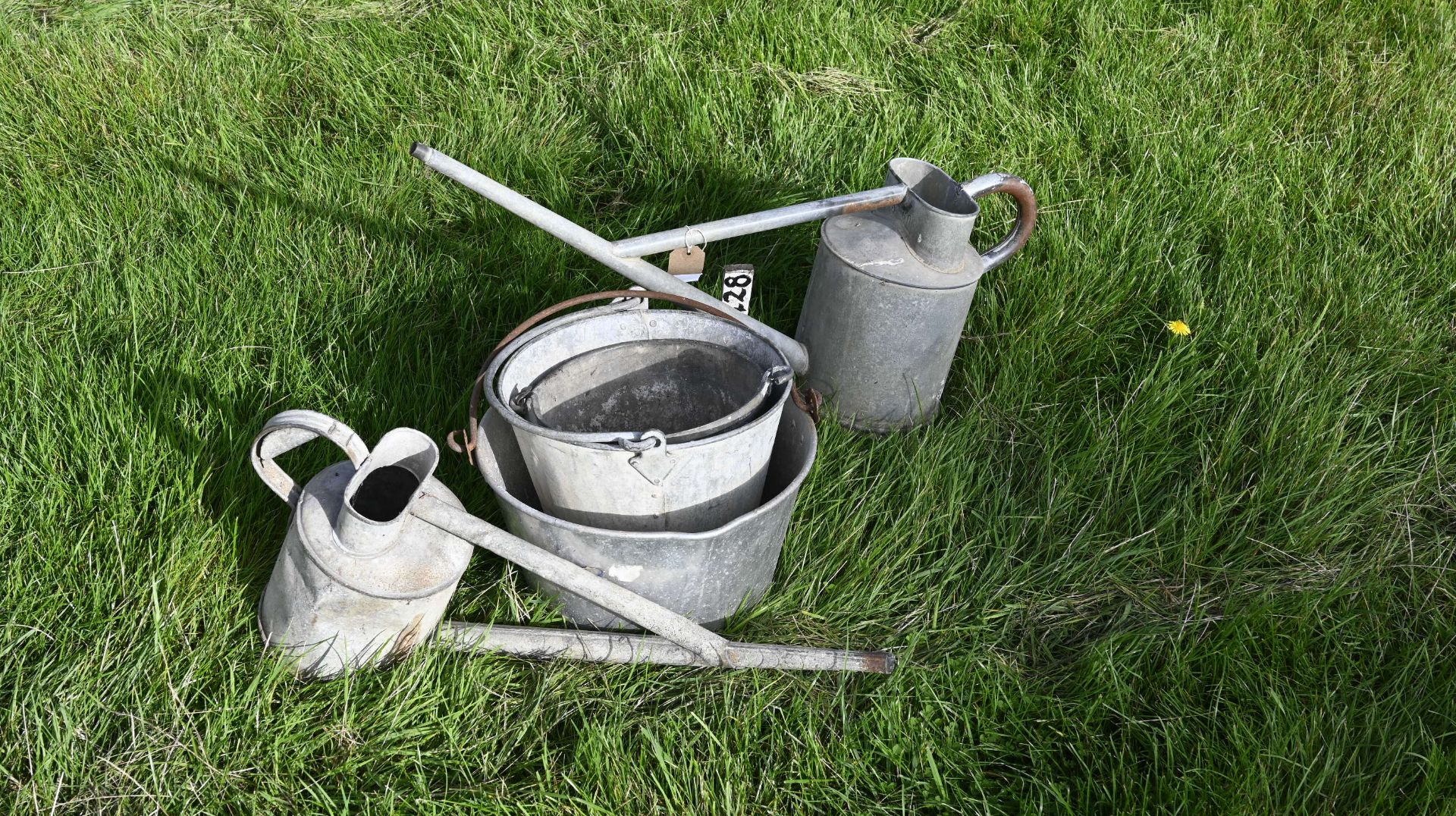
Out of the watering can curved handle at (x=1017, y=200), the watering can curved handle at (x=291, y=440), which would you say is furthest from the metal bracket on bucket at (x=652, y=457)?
the watering can curved handle at (x=1017, y=200)

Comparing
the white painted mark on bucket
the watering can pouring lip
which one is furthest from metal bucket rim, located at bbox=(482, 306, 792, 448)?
the watering can pouring lip

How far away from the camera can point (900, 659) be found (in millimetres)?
1926

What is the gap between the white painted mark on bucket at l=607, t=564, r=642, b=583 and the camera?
1.84 m

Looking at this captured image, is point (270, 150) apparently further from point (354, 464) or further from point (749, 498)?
point (749, 498)

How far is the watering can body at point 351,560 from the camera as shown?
168cm

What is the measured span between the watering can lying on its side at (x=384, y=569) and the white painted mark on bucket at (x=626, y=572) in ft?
0.11

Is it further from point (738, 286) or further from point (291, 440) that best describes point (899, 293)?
point (291, 440)

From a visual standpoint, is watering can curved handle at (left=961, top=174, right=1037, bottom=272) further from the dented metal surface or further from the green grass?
the dented metal surface

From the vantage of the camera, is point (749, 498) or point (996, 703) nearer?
point (996, 703)

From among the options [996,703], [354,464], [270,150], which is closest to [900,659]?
[996,703]

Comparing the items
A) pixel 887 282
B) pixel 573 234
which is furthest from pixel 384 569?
pixel 887 282

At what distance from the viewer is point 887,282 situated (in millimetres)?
2314

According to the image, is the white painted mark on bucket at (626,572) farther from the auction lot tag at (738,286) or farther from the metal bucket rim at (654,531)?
the auction lot tag at (738,286)

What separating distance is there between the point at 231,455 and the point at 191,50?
196 centimetres
